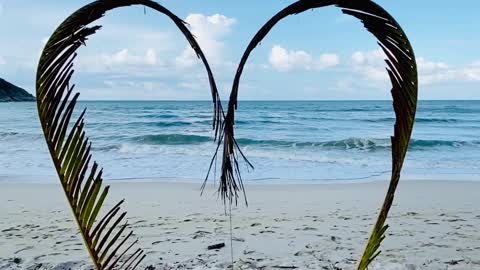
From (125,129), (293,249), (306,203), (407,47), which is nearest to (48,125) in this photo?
(407,47)

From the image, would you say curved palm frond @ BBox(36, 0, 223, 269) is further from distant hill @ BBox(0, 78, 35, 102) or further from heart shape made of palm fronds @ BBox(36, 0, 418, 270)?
distant hill @ BBox(0, 78, 35, 102)

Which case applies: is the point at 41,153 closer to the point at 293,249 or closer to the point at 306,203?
the point at 306,203

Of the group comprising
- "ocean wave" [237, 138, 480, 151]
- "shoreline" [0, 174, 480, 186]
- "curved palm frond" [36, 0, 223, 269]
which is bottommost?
"shoreline" [0, 174, 480, 186]

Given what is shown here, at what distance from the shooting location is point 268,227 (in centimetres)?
497

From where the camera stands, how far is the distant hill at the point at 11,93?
64.4 meters

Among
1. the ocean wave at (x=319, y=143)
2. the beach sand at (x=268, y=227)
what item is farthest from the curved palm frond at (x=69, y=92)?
the ocean wave at (x=319, y=143)

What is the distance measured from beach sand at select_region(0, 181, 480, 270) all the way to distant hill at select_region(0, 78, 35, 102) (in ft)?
210

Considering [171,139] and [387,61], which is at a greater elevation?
[387,61]

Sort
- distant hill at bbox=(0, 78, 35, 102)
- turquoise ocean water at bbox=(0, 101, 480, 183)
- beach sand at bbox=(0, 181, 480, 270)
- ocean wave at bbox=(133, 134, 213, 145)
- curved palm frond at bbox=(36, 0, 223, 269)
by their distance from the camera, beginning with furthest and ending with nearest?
1. distant hill at bbox=(0, 78, 35, 102)
2. ocean wave at bbox=(133, 134, 213, 145)
3. turquoise ocean water at bbox=(0, 101, 480, 183)
4. beach sand at bbox=(0, 181, 480, 270)
5. curved palm frond at bbox=(36, 0, 223, 269)

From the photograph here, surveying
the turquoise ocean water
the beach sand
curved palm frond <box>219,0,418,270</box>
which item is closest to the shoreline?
the turquoise ocean water

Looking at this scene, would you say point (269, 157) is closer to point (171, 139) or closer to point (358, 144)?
point (358, 144)

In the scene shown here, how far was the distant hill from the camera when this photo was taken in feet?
211

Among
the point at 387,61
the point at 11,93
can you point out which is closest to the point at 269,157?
the point at 387,61

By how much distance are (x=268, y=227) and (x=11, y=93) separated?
70655 millimetres
